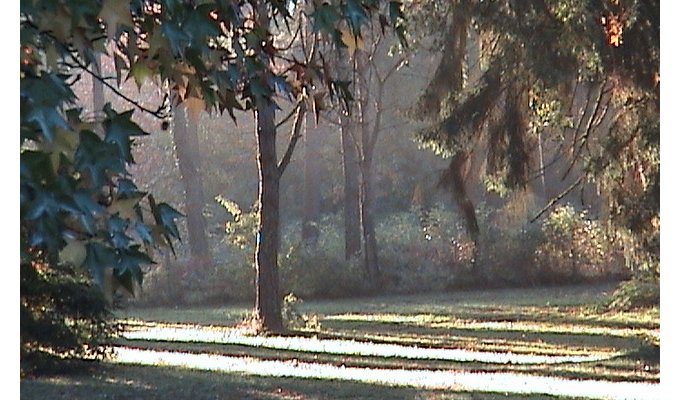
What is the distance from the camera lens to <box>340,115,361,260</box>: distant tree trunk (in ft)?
48.6

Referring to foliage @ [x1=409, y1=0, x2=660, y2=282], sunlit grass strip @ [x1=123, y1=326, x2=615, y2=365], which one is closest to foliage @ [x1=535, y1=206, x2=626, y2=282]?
sunlit grass strip @ [x1=123, y1=326, x2=615, y2=365]

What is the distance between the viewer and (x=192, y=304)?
45.8 feet

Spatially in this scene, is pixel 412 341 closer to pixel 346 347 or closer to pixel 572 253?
pixel 346 347

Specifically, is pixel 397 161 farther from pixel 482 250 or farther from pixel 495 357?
pixel 495 357

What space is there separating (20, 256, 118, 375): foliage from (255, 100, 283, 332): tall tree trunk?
12.9 ft

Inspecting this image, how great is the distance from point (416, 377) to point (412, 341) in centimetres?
301

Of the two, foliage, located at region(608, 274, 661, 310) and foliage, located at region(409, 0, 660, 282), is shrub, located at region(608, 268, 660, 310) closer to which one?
foliage, located at region(608, 274, 661, 310)

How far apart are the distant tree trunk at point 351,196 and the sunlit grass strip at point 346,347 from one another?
172 inches

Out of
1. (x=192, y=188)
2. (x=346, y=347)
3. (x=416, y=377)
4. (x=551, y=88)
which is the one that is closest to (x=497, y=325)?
(x=346, y=347)

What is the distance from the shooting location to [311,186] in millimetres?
16531

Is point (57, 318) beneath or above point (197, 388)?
above

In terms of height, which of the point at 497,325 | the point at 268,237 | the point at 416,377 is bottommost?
the point at 416,377
